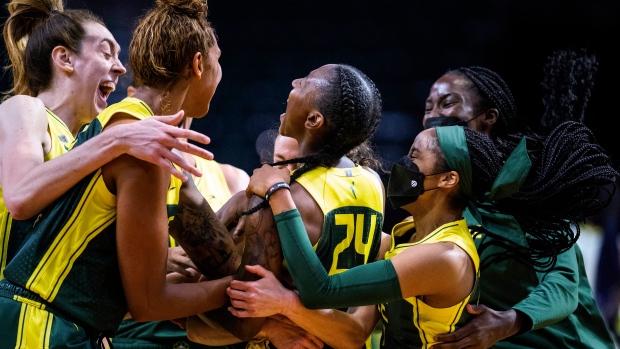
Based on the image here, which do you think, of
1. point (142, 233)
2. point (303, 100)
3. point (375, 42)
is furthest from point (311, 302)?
point (375, 42)

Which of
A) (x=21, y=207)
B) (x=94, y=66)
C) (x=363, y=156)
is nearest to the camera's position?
(x=21, y=207)

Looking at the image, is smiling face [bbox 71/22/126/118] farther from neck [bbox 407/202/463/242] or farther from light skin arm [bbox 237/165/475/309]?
neck [bbox 407/202/463/242]

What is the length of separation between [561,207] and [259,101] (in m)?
3.42

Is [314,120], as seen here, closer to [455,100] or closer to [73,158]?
[73,158]

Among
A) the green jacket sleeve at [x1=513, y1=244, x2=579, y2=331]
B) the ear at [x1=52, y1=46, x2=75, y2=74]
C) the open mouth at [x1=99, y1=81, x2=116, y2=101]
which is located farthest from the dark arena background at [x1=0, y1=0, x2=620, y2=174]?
the green jacket sleeve at [x1=513, y1=244, x2=579, y2=331]

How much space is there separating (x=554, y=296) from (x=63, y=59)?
6.95 ft

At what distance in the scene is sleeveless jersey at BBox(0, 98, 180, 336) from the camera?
6.93ft

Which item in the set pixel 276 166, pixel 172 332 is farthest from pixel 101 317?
pixel 172 332

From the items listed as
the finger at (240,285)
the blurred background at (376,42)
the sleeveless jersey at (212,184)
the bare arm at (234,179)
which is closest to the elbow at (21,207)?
the finger at (240,285)

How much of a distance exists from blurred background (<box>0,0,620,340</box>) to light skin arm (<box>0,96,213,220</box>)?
330 centimetres

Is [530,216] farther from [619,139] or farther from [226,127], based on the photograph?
[226,127]

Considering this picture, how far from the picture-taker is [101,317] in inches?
86.0

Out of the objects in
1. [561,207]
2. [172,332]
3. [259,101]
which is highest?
[561,207]

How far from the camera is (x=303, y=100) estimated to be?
264 cm
